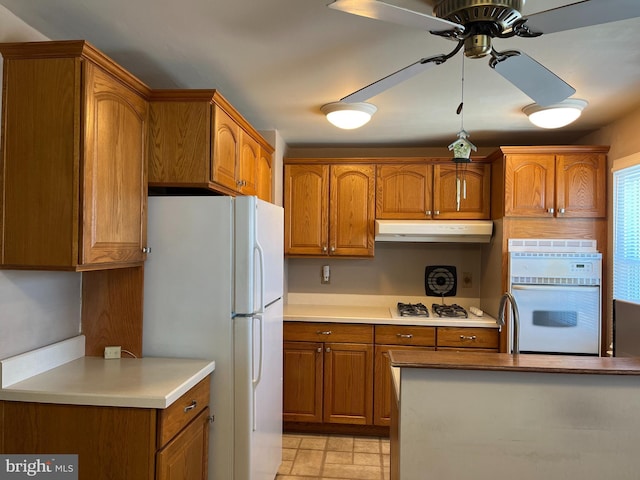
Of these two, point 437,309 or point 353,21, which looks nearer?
point 353,21

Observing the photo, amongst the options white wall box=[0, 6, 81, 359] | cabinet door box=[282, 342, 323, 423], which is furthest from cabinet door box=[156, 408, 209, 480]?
cabinet door box=[282, 342, 323, 423]

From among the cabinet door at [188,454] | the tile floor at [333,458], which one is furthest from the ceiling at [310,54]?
the tile floor at [333,458]

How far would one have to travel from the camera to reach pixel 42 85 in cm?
168

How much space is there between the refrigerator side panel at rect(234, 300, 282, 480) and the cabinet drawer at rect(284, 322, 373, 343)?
87 centimetres

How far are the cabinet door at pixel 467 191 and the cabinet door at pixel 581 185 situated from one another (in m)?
0.55

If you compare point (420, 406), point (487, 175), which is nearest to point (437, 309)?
point (487, 175)

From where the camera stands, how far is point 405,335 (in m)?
3.29

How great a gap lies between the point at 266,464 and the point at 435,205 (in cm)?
231

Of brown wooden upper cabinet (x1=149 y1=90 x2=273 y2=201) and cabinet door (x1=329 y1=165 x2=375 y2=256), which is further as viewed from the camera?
cabinet door (x1=329 y1=165 x2=375 y2=256)

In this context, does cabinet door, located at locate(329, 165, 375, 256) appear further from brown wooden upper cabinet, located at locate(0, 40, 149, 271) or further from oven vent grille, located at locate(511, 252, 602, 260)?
brown wooden upper cabinet, located at locate(0, 40, 149, 271)

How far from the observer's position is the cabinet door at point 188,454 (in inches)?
65.6

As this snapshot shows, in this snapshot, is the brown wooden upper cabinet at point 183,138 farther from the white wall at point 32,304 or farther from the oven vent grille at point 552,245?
the oven vent grille at point 552,245

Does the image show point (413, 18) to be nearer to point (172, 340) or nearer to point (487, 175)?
point (172, 340)

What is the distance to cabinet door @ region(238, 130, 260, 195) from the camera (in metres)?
2.72
